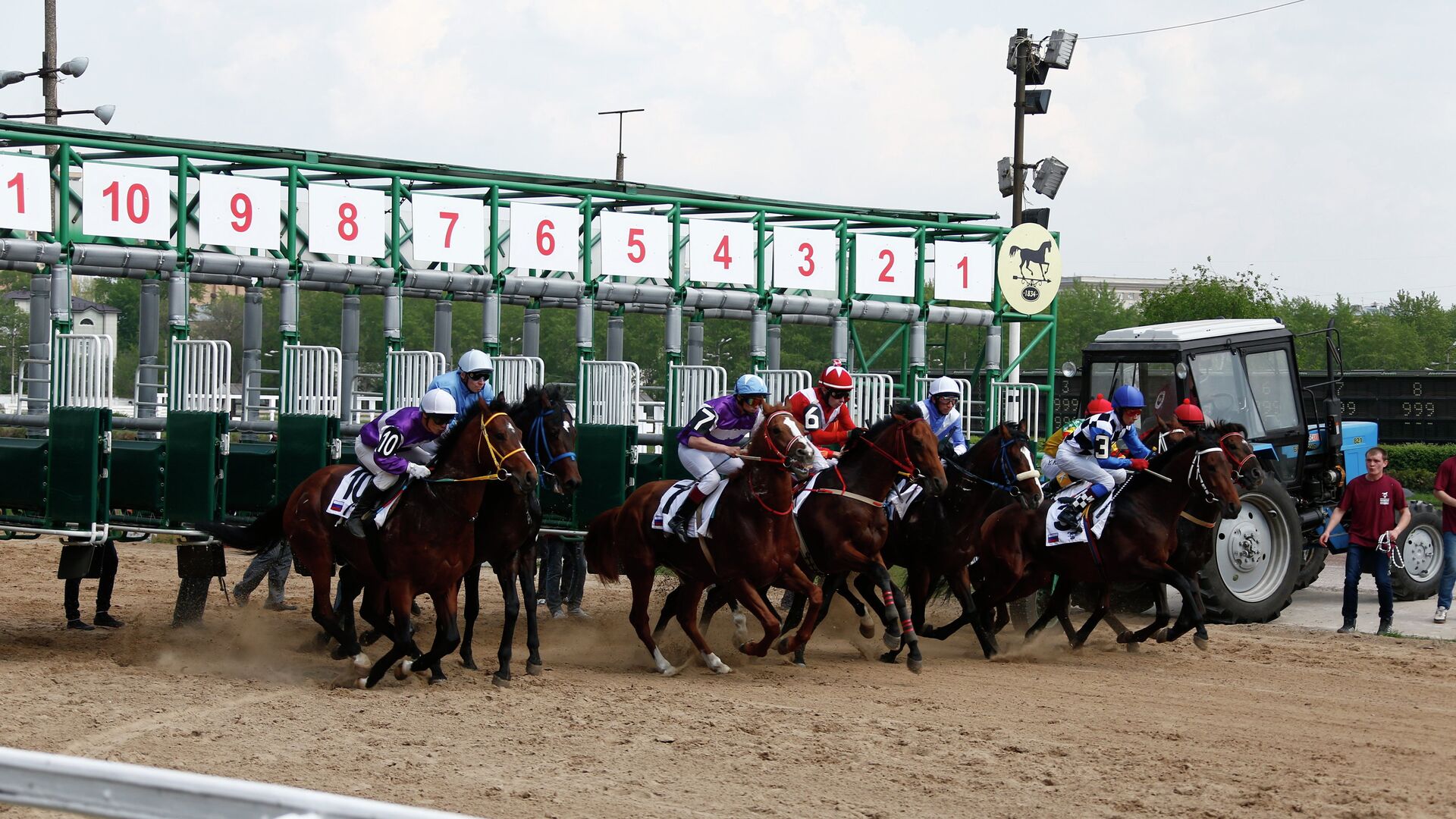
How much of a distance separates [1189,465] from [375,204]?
725 cm

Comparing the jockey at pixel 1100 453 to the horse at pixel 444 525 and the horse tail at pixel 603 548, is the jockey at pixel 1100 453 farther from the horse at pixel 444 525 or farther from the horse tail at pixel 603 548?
the horse at pixel 444 525

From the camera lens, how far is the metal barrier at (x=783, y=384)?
12.5 metres

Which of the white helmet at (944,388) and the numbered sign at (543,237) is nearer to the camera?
the white helmet at (944,388)

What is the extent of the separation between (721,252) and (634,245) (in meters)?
0.94

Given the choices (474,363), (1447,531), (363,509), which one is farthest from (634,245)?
(1447,531)

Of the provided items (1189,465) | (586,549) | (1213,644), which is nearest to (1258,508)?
(1213,644)

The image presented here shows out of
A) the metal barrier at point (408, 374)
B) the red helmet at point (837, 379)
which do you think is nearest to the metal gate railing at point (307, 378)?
the metal barrier at point (408, 374)

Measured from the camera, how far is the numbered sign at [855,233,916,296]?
16.1 meters

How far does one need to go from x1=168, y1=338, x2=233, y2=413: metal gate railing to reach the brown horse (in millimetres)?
3100

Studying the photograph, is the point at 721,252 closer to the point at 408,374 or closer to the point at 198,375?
the point at 408,374

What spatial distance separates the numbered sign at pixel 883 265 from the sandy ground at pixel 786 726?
597cm

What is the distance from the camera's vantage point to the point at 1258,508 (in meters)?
12.2

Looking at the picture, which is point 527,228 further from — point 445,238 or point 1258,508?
point 1258,508

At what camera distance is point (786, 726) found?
7.52 metres
